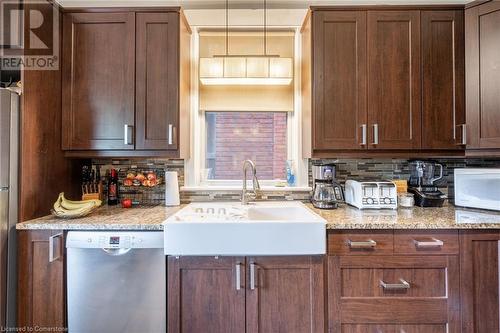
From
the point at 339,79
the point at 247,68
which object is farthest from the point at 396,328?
the point at 247,68

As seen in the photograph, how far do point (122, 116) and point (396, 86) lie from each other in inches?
70.4

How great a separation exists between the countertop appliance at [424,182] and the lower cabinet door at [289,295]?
0.98 metres

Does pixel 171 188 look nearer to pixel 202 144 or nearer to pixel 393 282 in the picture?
pixel 202 144

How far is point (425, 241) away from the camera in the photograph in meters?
1.37

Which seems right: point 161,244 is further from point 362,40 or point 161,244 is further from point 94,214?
point 362,40

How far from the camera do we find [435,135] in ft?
5.66

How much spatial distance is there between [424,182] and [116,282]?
2107 millimetres

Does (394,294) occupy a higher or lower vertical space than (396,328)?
higher

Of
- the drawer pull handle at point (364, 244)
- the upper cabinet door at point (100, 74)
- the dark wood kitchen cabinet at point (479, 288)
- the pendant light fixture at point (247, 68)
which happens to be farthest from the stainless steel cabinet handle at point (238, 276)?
the pendant light fixture at point (247, 68)

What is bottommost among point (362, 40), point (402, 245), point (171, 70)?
point (402, 245)

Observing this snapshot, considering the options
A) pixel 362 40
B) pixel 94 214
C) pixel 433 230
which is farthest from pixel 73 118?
pixel 433 230

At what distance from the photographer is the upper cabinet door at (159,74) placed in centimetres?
174

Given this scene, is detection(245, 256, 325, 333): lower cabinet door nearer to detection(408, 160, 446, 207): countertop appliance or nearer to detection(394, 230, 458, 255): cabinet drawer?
detection(394, 230, 458, 255): cabinet drawer

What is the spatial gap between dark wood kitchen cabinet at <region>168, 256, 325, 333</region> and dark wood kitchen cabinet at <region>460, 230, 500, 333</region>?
73 centimetres
